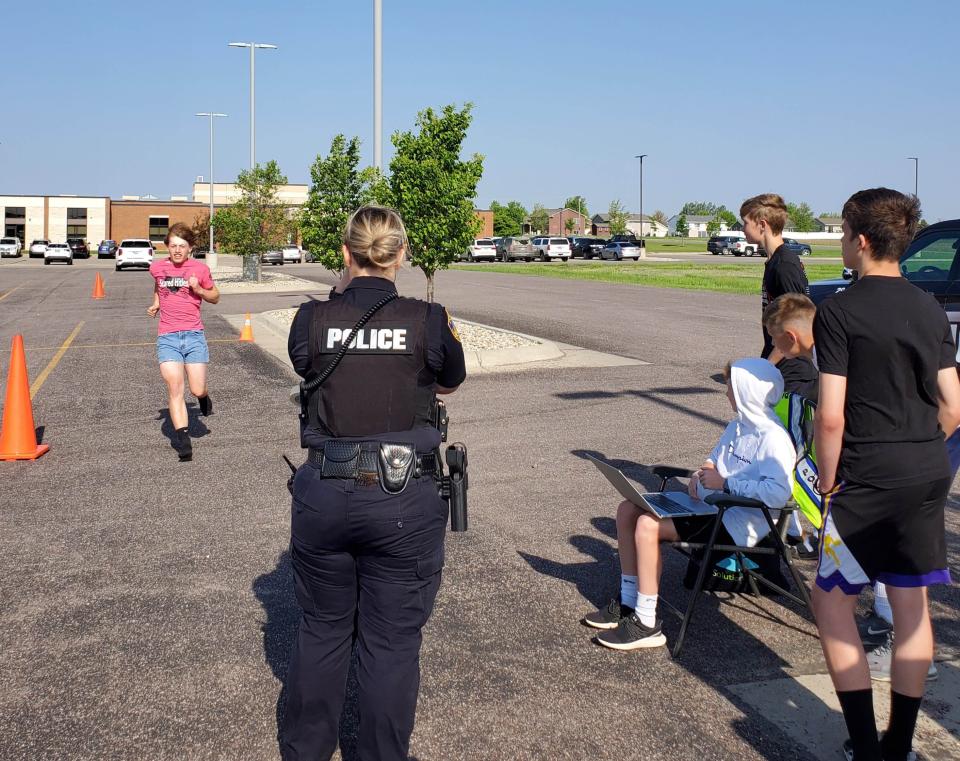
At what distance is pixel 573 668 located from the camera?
4.20 meters

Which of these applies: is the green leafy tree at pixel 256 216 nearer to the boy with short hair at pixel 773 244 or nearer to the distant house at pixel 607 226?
the boy with short hair at pixel 773 244

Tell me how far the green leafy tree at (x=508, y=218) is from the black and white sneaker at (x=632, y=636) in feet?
387

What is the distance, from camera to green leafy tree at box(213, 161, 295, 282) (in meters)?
37.8

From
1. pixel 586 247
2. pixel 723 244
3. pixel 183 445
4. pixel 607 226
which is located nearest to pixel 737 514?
pixel 183 445

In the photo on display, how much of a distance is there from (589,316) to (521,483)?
14526mm

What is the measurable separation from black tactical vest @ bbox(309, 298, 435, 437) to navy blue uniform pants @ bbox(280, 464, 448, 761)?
0.19m

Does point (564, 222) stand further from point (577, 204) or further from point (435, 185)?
point (435, 185)

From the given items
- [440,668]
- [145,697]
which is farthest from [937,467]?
[145,697]

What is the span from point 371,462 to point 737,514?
6.80 ft

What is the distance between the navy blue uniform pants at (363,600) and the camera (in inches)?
120

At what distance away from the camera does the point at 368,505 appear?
301 centimetres

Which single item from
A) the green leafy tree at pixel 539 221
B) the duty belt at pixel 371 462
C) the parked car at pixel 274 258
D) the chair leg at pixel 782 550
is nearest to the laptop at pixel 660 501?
the chair leg at pixel 782 550

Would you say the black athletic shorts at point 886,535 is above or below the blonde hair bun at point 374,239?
below

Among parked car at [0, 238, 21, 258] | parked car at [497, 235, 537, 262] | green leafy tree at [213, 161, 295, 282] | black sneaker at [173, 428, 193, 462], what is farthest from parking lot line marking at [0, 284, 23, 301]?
parked car at [0, 238, 21, 258]
